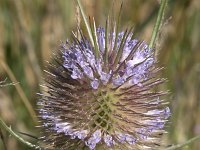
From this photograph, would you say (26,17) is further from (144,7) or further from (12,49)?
(144,7)

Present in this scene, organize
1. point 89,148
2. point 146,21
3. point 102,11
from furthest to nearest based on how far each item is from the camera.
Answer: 1. point 102,11
2. point 146,21
3. point 89,148

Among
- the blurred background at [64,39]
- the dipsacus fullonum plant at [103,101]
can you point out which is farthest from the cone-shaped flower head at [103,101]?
the blurred background at [64,39]

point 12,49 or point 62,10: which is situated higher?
point 62,10

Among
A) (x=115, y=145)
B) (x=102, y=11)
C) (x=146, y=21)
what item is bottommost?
(x=115, y=145)

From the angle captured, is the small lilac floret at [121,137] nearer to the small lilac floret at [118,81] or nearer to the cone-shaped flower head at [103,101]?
the cone-shaped flower head at [103,101]

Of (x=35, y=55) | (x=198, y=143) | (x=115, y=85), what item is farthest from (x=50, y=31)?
(x=115, y=85)

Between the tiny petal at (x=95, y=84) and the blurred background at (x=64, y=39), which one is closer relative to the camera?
the tiny petal at (x=95, y=84)

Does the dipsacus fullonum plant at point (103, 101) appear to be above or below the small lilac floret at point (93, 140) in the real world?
above
